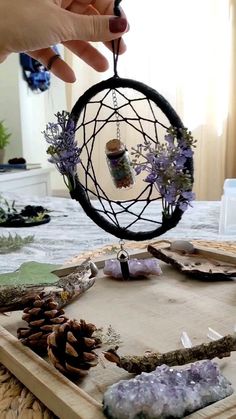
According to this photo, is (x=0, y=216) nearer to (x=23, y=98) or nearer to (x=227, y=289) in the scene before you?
(x=227, y=289)

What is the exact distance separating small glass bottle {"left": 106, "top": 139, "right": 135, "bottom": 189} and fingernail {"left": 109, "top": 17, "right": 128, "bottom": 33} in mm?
157

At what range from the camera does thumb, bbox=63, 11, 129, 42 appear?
0.68 meters

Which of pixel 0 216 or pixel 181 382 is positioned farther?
pixel 0 216

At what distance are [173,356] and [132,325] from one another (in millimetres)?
121

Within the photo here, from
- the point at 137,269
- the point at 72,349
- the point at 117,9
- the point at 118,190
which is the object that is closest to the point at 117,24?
the point at 117,9

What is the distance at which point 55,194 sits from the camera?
3.11 metres

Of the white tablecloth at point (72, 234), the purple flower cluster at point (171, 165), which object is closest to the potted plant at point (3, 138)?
the white tablecloth at point (72, 234)

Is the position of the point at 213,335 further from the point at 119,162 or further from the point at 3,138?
the point at 3,138

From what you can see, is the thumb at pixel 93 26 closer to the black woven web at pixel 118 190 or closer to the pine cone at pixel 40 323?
the black woven web at pixel 118 190

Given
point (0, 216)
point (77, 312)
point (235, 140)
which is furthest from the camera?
point (235, 140)

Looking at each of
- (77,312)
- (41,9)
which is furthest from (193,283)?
(41,9)

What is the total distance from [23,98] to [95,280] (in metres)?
2.39

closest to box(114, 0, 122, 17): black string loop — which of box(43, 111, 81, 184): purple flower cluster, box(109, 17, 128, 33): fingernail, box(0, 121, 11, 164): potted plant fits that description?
box(109, 17, 128, 33): fingernail

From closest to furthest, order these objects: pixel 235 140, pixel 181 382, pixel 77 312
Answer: pixel 181 382
pixel 77 312
pixel 235 140
